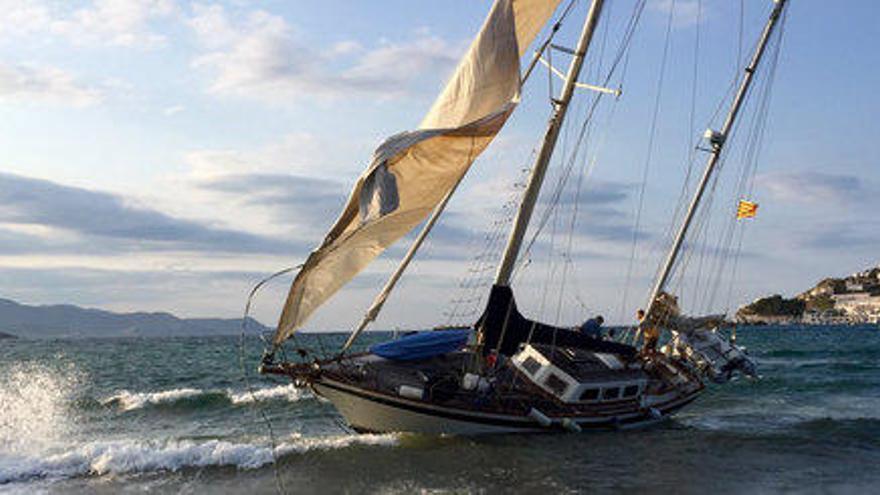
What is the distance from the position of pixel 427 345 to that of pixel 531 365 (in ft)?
12.3

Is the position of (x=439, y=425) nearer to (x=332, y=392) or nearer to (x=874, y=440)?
(x=332, y=392)

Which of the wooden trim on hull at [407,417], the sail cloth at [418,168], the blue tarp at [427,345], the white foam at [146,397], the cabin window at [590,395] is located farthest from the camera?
the white foam at [146,397]

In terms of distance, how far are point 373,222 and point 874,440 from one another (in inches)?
815

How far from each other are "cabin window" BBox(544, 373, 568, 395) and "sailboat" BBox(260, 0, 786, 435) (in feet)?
0.11

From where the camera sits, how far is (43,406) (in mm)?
43688

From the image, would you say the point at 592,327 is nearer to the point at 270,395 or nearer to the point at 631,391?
the point at 631,391

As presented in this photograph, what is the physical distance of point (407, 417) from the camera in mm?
23375

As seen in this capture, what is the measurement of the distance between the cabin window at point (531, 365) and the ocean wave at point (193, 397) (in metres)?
17.2

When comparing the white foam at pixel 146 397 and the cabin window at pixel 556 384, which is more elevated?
the cabin window at pixel 556 384

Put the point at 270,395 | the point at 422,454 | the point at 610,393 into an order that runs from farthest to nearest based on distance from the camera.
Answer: the point at 270,395 → the point at 610,393 → the point at 422,454

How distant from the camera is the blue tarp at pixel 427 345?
2493cm

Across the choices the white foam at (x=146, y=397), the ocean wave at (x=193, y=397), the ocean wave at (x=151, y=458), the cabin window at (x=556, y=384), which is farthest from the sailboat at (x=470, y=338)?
the white foam at (x=146, y=397)

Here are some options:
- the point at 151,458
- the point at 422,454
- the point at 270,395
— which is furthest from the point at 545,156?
the point at 270,395

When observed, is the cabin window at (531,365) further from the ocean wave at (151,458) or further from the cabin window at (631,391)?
the ocean wave at (151,458)
